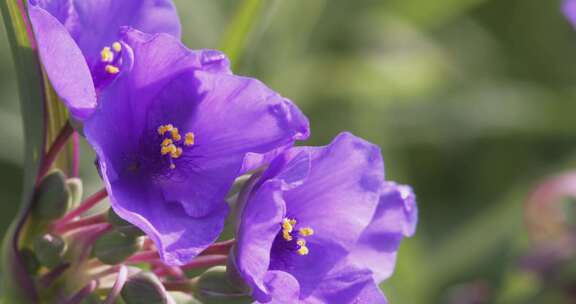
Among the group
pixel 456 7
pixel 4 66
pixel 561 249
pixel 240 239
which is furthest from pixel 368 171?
pixel 456 7

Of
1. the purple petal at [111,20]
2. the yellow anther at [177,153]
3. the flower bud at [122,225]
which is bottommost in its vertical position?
the flower bud at [122,225]

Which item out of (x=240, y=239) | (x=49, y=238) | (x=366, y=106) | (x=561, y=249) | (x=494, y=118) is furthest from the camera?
(x=494, y=118)

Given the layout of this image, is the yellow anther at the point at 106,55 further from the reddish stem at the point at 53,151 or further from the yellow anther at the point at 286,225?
the yellow anther at the point at 286,225

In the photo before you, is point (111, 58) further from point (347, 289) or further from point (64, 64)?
point (347, 289)

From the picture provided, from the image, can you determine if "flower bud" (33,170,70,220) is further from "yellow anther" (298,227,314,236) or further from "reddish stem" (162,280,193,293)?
"yellow anther" (298,227,314,236)

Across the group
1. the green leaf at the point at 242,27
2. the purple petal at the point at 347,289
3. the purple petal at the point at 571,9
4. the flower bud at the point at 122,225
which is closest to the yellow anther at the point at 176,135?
the flower bud at the point at 122,225

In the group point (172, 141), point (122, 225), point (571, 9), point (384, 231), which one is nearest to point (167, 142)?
point (172, 141)

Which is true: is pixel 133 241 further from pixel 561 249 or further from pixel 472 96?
pixel 472 96
